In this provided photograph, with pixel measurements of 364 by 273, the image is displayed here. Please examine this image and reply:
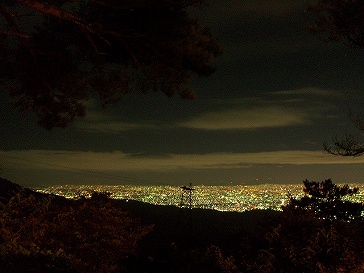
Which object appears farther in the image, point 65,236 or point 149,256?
point 65,236

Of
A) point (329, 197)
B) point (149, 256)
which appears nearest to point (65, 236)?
point (149, 256)

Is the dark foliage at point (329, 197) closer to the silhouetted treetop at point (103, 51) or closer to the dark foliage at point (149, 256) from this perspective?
the dark foliage at point (149, 256)

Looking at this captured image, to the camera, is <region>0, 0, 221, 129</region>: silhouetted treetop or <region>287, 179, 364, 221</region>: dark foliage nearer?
<region>0, 0, 221, 129</region>: silhouetted treetop

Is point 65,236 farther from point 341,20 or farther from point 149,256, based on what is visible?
point 341,20

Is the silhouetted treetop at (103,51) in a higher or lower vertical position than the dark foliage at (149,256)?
higher

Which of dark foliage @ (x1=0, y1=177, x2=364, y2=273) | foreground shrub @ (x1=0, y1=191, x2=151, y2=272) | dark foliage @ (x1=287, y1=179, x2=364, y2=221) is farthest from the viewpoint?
dark foliage @ (x1=287, y1=179, x2=364, y2=221)

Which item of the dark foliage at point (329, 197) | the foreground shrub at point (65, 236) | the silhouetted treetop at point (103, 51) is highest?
the silhouetted treetop at point (103, 51)

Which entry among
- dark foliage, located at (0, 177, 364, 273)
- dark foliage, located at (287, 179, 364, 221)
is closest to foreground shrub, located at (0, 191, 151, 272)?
dark foliage, located at (0, 177, 364, 273)

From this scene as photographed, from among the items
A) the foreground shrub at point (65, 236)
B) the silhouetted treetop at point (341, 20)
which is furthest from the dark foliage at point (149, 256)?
the silhouetted treetop at point (341, 20)

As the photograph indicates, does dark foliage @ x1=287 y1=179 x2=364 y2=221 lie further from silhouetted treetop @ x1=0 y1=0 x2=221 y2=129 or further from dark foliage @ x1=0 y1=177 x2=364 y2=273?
silhouetted treetop @ x1=0 y1=0 x2=221 y2=129

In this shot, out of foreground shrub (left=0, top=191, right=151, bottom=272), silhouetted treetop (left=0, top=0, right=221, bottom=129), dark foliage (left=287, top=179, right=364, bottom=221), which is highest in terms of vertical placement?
silhouetted treetop (left=0, top=0, right=221, bottom=129)

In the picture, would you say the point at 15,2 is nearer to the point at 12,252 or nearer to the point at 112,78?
the point at 112,78

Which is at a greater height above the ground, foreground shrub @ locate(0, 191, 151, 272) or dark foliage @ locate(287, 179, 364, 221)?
dark foliage @ locate(287, 179, 364, 221)
